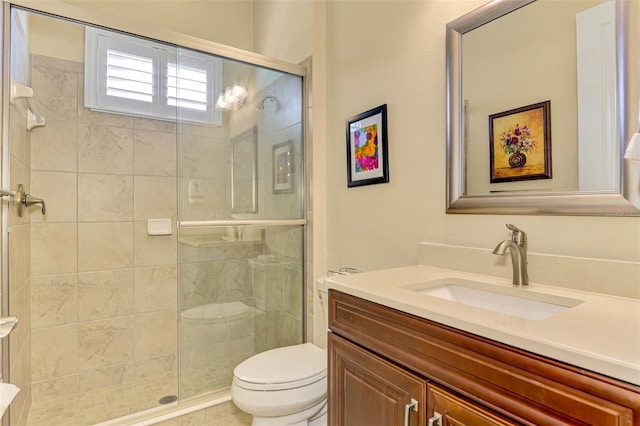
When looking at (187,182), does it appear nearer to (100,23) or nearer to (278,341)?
(100,23)

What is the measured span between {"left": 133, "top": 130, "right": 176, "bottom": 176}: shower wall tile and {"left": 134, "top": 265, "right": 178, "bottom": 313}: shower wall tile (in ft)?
2.28

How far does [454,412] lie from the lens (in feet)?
2.54

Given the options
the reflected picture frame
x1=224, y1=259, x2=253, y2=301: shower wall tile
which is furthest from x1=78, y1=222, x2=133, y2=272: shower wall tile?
the reflected picture frame

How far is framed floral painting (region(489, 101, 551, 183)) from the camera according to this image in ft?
3.69

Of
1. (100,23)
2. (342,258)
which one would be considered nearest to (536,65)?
(342,258)

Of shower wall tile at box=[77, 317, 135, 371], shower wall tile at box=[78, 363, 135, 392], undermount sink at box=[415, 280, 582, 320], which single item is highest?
undermount sink at box=[415, 280, 582, 320]

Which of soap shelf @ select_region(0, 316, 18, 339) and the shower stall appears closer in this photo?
soap shelf @ select_region(0, 316, 18, 339)

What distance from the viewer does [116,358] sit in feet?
7.58

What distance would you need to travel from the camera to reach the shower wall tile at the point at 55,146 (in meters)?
2.07

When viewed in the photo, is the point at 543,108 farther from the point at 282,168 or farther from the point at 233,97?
the point at 233,97

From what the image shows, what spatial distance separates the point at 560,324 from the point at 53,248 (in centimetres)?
258

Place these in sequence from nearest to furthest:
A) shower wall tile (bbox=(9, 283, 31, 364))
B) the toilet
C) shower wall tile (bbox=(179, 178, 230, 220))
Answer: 1. the toilet
2. shower wall tile (bbox=(9, 283, 31, 364))
3. shower wall tile (bbox=(179, 178, 230, 220))

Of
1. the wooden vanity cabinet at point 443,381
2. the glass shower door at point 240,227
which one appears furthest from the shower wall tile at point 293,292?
the wooden vanity cabinet at point 443,381

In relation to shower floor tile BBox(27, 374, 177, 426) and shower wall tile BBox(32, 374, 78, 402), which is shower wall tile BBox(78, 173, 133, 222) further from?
shower floor tile BBox(27, 374, 177, 426)
